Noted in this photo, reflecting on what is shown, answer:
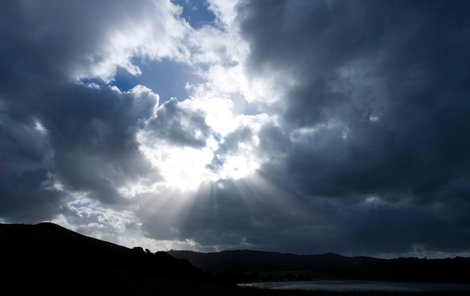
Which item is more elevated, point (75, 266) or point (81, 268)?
point (75, 266)

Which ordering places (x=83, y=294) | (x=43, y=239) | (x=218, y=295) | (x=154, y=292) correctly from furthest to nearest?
1. (x=43, y=239)
2. (x=218, y=295)
3. (x=154, y=292)
4. (x=83, y=294)

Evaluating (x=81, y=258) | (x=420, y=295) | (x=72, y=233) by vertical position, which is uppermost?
(x=72, y=233)

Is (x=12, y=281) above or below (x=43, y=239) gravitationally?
below

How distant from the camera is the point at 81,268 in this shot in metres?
77.4

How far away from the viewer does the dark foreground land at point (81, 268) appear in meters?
63.1

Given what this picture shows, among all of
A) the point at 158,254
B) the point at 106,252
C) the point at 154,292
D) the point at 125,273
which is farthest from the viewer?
the point at 158,254

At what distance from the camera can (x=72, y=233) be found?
108 meters

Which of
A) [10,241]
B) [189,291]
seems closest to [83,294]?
[189,291]

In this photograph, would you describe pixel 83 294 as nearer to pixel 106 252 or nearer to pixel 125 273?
pixel 125 273

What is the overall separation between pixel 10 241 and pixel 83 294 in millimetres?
36482

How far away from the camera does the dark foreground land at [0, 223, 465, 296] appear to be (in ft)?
207

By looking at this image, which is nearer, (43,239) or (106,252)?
(43,239)

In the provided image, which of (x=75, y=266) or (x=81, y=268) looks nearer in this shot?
(x=81, y=268)

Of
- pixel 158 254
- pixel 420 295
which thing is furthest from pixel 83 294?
pixel 420 295
